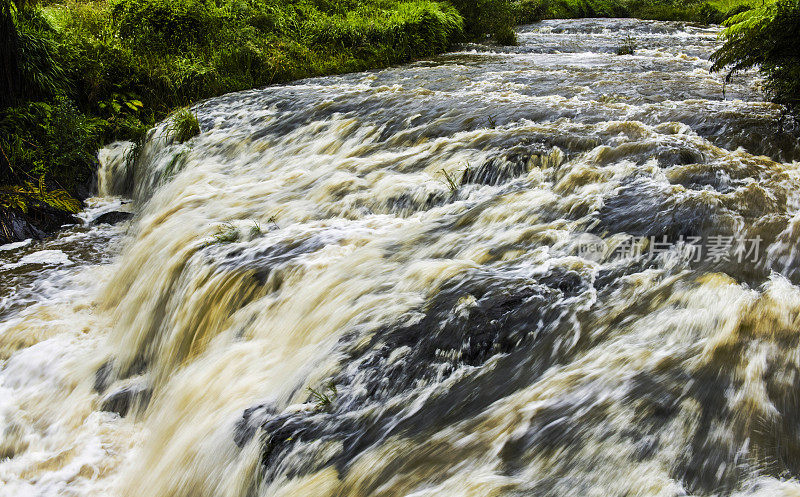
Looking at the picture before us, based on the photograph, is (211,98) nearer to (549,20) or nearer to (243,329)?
(243,329)

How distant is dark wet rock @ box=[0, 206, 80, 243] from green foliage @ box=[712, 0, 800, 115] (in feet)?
26.2

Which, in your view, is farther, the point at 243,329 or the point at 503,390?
the point at 243,329

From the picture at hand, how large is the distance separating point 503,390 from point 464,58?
36.4ft

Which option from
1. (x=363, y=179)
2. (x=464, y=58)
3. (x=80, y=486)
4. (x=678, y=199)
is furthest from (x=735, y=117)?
(x=464, y=58)

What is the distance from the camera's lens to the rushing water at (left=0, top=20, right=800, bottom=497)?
241cm

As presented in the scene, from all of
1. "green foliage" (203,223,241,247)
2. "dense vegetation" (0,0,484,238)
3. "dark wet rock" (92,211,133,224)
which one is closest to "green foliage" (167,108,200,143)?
"dense vegetation" (0,0,484,238)

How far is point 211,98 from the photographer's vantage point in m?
9.92

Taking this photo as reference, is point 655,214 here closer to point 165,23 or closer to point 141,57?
point 141,57

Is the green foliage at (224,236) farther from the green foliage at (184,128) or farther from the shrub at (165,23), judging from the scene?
the shrub at (165,23)

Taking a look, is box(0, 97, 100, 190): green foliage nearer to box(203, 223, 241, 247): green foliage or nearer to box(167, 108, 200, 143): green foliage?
box(167, 108, 200, 143): green foliage

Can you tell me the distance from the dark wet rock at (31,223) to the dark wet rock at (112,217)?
31 cm

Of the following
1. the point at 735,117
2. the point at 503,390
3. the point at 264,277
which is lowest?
the point at 503,390

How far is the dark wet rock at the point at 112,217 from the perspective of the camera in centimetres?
722

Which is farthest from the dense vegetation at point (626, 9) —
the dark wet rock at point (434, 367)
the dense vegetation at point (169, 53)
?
the dark wet rock at point (434, 367)
